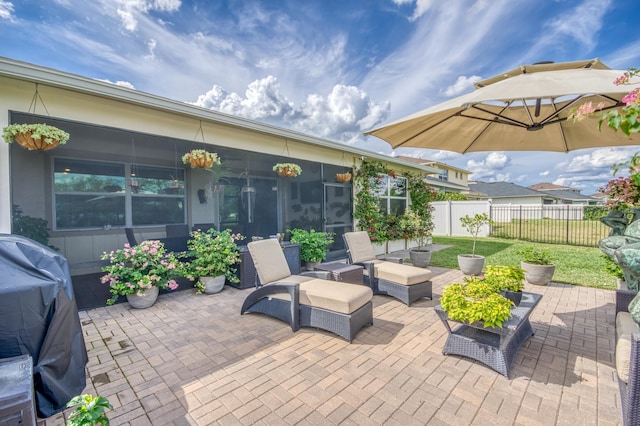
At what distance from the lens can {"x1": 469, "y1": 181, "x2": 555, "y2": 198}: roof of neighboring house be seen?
93.1ft

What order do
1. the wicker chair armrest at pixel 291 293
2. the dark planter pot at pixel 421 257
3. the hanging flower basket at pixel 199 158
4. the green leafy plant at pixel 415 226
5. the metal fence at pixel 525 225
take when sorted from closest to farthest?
the wicker chair armrest at pixel 291 293, the hanging flower basket at pixel 199 158, the dark planter pot at pixel 421 257, the green leafy plant at pixel 415 226, the metal fence at pixel 525 225

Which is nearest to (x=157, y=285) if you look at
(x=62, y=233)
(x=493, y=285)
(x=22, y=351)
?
(x=62, y=233)

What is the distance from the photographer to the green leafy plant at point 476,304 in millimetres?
2551

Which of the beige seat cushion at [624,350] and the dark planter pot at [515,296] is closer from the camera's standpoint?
the beige seat cushion at [624,350]

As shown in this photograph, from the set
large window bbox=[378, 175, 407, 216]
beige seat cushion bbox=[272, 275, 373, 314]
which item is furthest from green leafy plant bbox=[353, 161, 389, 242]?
beige seat cushion bbox=[272, 275, 373, 314]

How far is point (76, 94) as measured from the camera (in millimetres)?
4062

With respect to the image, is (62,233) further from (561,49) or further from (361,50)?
(561,49)

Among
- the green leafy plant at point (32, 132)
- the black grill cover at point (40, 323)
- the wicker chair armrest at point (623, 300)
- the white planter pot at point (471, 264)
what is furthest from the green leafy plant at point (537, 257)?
the green leafy plant at point (32, 132)

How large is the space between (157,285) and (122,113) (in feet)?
9.08

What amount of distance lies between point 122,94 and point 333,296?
407 cm

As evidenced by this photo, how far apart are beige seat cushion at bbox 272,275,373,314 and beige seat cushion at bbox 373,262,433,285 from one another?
1.07 meters

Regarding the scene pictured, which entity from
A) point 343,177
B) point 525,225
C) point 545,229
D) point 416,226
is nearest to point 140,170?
point 343,177

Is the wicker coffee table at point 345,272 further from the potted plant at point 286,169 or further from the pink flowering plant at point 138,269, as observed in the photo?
the potted plant at point 286,169

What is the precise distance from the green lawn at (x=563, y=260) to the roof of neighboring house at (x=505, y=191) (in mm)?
20767
